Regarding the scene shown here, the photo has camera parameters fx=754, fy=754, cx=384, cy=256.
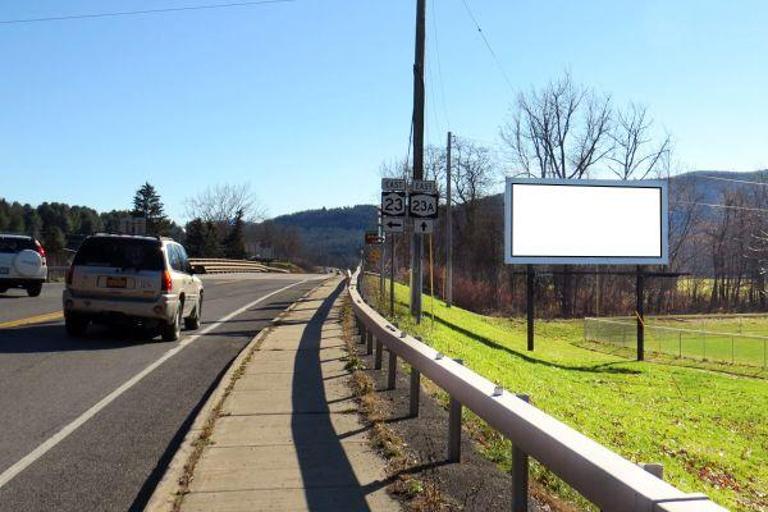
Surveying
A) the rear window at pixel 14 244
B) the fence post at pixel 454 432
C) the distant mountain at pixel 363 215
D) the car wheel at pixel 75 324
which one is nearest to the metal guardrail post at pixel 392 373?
the fence post at pixel 454 432

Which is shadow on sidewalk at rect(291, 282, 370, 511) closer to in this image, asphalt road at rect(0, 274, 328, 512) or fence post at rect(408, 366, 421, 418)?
fence post at rect(408, 366, 421, 418)

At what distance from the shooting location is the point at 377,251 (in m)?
33.2

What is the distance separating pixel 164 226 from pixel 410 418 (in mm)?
83499

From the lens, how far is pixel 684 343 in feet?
136

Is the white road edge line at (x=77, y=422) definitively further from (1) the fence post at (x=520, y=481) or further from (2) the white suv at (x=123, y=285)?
(1) the fence post at (x=520, y=481)

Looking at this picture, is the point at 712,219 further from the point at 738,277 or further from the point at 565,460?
the point at 565,460

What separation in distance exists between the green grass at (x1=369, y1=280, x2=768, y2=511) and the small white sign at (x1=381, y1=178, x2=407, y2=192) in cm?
309

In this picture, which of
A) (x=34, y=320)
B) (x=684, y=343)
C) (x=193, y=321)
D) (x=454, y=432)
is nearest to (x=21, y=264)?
(x=34, y=320)

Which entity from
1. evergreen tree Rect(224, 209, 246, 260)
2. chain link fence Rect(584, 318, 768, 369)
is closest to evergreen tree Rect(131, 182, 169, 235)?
evergreen tree Rect(224, 209, 246, 260)

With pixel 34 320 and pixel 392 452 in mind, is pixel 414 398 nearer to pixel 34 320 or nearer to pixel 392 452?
pixel 392 452

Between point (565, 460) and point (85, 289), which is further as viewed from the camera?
point (85, 289)

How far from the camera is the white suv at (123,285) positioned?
517 inches

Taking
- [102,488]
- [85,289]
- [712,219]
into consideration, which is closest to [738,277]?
[712,219]

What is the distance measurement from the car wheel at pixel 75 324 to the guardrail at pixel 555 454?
8726mm
